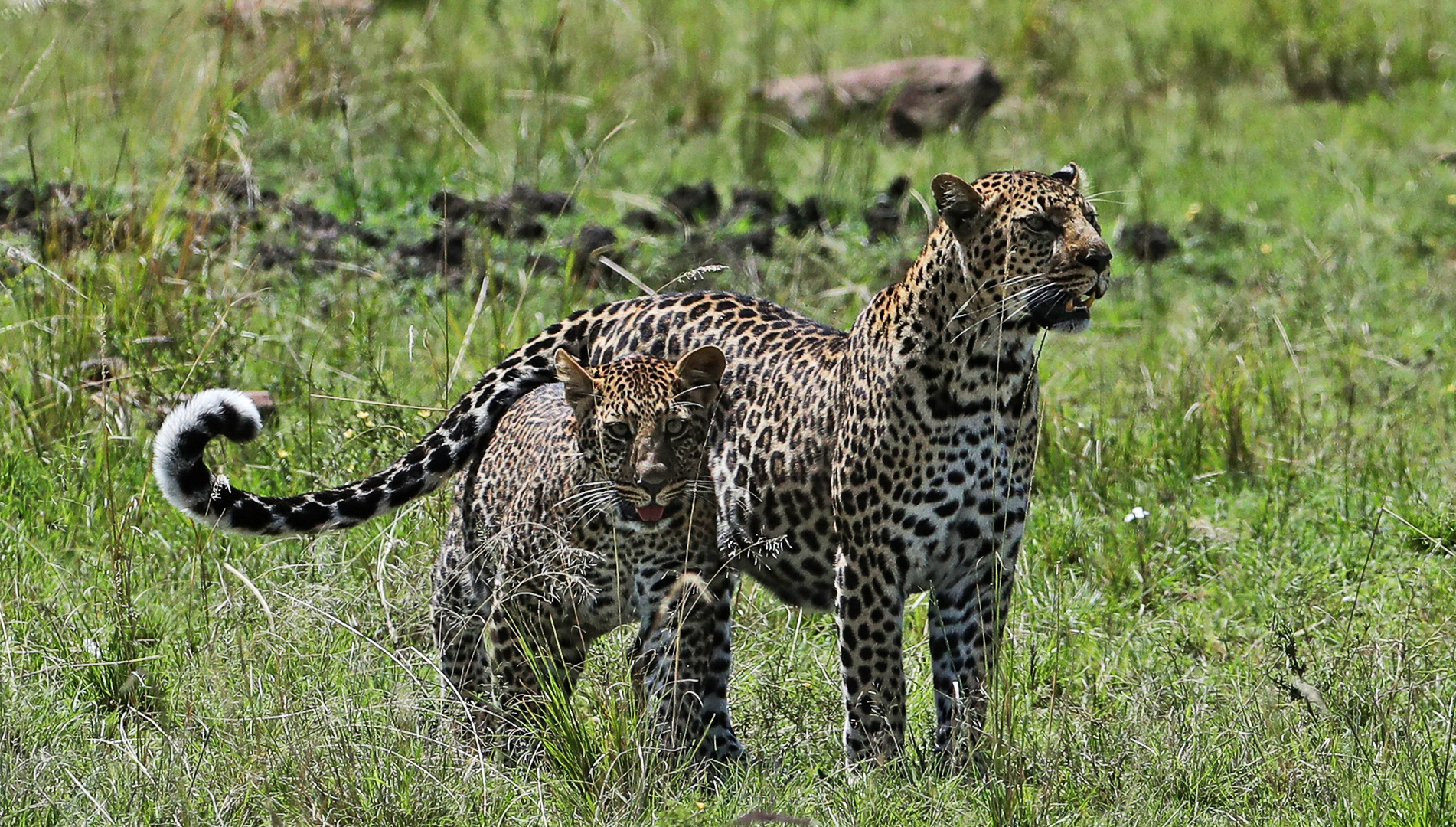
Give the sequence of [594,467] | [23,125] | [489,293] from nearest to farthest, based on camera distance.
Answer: [594,467]
[489,293]
[23,125]

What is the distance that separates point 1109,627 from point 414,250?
14.8 feet

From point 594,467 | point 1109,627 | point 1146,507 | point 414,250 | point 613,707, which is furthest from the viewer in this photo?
point 414,250

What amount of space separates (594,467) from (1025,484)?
3.69 ft

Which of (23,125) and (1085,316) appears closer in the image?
(1085,316)

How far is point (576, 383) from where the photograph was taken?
197 inches

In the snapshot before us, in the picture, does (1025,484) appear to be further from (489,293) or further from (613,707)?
(489,293)

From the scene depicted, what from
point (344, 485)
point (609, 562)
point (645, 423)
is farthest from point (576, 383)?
point (344, 485)

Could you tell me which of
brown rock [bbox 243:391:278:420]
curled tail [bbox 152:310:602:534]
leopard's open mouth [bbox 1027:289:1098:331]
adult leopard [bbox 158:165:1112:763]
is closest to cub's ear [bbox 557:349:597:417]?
adult leopard [bbox 158:165:1112:763]

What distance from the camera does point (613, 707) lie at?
4711mm

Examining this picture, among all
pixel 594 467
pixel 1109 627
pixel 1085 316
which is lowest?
pixel 1109 627

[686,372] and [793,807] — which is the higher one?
[686,372]

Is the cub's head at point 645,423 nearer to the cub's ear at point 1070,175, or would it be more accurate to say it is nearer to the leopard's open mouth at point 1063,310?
the leopard's open mouth at point 1063,310

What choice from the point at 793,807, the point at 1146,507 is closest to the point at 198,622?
the point at 793,807

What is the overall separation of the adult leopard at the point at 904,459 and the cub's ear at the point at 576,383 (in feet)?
1.91
